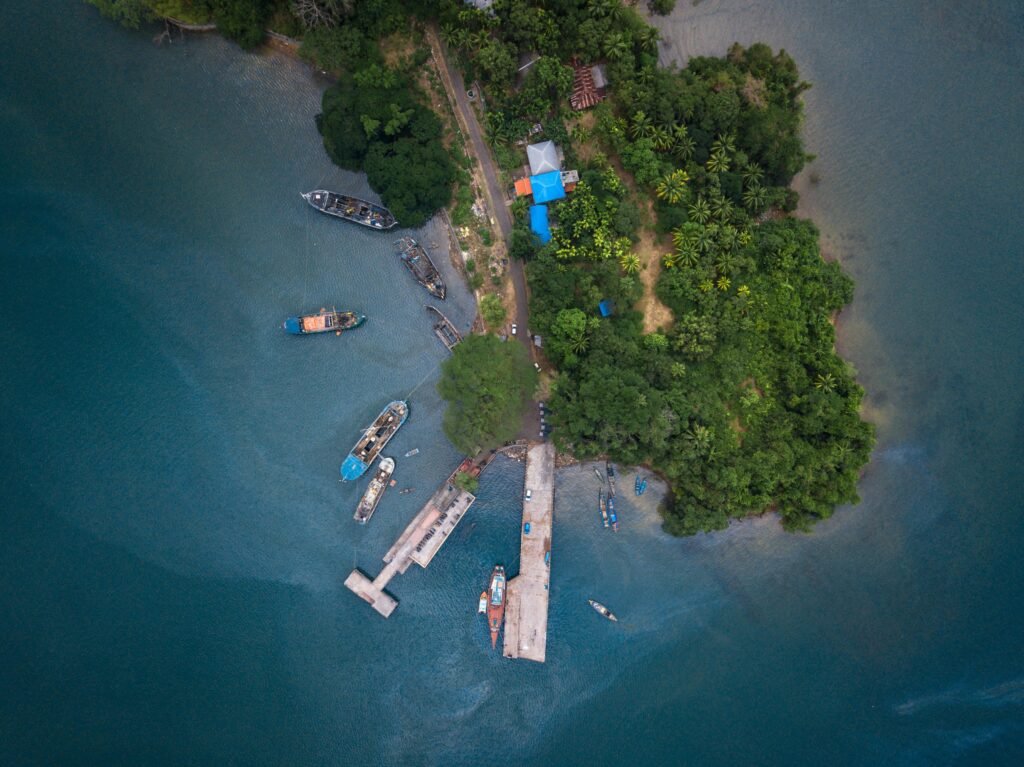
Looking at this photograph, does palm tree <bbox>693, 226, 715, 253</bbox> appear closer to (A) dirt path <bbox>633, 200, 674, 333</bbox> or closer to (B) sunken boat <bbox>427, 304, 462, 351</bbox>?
(A) dirt path <bbox>633, 200, 674, 333</bbox>

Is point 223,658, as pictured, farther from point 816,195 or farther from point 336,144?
point 816,195

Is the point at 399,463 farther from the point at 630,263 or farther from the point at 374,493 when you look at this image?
the point at 630,263

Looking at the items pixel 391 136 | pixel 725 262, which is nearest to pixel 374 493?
pixel 391 136

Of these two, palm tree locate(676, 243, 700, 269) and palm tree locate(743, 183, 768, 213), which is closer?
palm tree locate(676, 243, 700, 269)

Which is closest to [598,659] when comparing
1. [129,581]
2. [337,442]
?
[337,442]

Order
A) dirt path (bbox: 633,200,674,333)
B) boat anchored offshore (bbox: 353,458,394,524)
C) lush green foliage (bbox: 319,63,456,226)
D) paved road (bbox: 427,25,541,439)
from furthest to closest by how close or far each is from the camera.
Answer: boat anchored offshore (bbox: 353,458,394,524), paved road (bbox: 427,25,541,439), dirt path (bbox: 633,200,674,333), lush green foliage (bbox: 319,63,456,226)

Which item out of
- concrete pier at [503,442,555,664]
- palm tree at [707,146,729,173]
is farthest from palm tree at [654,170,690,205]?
concrete pier at [503,442,555,664]
